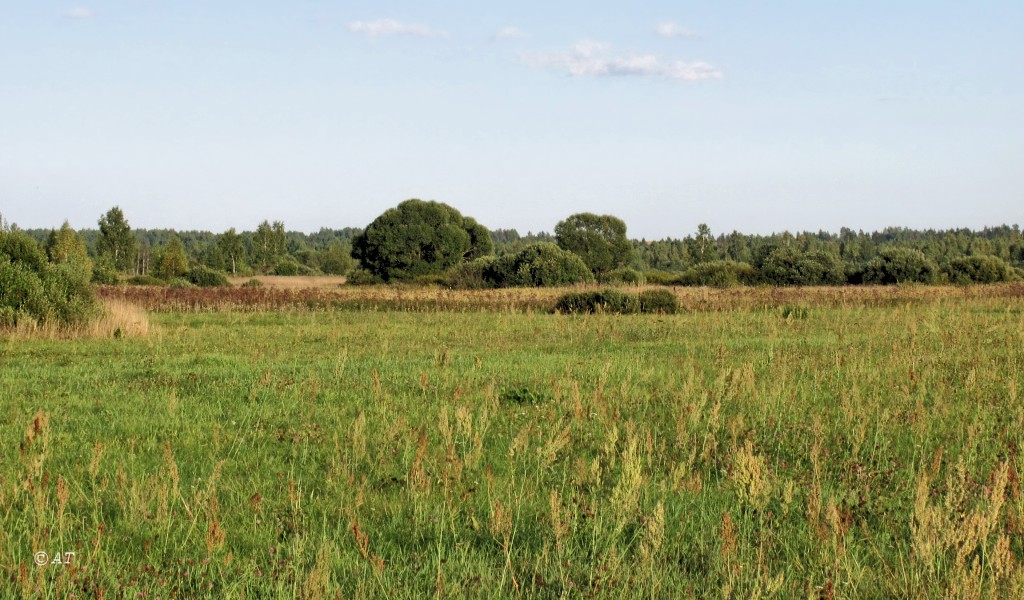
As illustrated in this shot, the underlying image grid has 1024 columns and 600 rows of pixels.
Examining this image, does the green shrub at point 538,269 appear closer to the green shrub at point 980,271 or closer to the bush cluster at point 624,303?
the green shrub at point 980,271

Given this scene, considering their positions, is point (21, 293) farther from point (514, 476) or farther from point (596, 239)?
point (596, 239)

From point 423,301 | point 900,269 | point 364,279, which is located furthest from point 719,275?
point 423,301

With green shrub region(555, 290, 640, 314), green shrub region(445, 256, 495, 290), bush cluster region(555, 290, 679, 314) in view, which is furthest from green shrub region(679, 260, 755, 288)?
bush cluster region(555, 290, 679, 314)

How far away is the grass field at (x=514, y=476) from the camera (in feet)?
13.9

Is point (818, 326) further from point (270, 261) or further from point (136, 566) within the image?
point (270, 261)

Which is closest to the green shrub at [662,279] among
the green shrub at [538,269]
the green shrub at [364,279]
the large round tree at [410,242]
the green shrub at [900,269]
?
the green shrub at [538,269]

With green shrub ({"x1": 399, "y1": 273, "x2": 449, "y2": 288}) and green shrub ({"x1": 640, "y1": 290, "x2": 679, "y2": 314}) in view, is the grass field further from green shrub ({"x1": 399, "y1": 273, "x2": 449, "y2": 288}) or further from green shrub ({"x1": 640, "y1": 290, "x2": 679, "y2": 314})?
green shrub ({"x1": 399, "y1": 273, "x2": 449, "y2": 288})

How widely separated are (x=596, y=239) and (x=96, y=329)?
58.3 m

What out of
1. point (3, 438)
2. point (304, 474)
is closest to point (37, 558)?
point (304, 474)

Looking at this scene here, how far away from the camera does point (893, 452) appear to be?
697 cm

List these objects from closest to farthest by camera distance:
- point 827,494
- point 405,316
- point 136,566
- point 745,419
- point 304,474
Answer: point 136,566 → point 827,494 → point 304,474 → point 745,419 → point 405,316

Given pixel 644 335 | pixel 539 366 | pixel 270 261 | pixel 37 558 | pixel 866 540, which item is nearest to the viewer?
pixel 37 558

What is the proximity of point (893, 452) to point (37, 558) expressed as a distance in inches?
Result: 240

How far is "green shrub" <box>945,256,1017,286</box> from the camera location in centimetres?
5303
